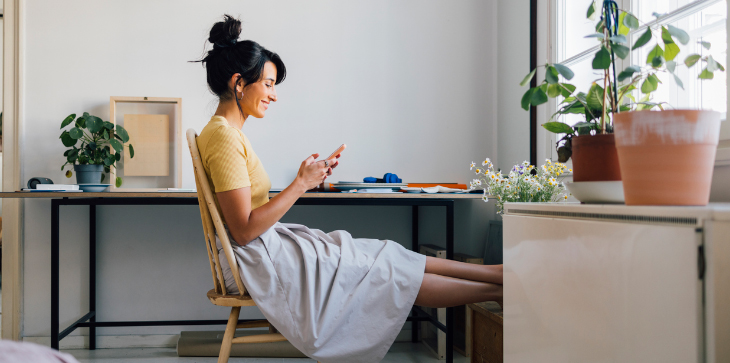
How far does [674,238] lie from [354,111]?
6.50 ft

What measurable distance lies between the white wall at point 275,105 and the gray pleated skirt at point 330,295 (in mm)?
1158

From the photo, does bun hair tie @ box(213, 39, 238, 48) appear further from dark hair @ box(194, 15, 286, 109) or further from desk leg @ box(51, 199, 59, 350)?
desk leg @ box(51, 199, 59, 350)

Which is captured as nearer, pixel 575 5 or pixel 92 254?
pixel 575 5

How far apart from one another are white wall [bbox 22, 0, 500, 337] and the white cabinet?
1.53 meters

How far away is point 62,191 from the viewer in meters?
1.79

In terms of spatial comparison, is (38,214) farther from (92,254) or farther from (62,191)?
(62,191)

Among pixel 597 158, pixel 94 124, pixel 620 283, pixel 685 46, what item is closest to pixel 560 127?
pixel 597 158

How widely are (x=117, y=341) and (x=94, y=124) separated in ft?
3.55

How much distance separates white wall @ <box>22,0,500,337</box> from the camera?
230 cm

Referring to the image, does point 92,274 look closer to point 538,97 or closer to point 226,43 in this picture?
point 226,43

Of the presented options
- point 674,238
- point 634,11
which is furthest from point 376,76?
point 674,238

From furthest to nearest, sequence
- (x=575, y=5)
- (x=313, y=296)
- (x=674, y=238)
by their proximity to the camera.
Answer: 1. (x=575, y=5)
2. (x=313, y=296)
3. (x=674, y=238)

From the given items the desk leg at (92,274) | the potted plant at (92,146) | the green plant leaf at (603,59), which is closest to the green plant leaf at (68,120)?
the potted plant at (92,146)

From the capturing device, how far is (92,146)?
2.14 metres
